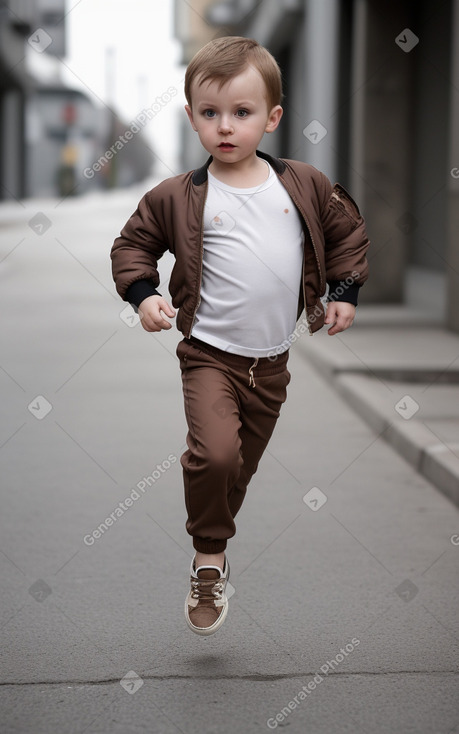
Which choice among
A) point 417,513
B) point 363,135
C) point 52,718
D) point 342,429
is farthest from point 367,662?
point 363,135

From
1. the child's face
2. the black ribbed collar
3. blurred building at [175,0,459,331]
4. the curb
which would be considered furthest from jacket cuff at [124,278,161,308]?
blurred building at [175,0,459,331]

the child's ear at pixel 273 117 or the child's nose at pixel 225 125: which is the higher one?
the child's ear at pixel 273 117

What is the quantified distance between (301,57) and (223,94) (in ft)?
68.6

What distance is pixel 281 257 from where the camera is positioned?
3.64 m

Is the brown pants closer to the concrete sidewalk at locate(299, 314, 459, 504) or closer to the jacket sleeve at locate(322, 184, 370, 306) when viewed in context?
the jacket sleeve at locate(322, 184, 370, 306)

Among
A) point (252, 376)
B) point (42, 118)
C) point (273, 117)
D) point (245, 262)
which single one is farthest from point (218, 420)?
point (42, 118)

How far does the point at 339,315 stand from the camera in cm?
377

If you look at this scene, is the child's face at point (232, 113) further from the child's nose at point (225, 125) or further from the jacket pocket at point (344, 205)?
the jacket pocket at point (344, 205)

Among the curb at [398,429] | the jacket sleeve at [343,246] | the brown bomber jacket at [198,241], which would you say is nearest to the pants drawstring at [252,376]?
the brown bomber jacket at [198,241]

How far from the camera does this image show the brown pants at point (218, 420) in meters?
3.57

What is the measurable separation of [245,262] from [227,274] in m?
0.06

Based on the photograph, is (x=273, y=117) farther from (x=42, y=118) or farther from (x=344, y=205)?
(x=42, y=118)

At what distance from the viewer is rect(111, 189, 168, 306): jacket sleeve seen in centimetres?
A: 362

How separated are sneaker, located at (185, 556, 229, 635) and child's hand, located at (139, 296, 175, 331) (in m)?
0.77
